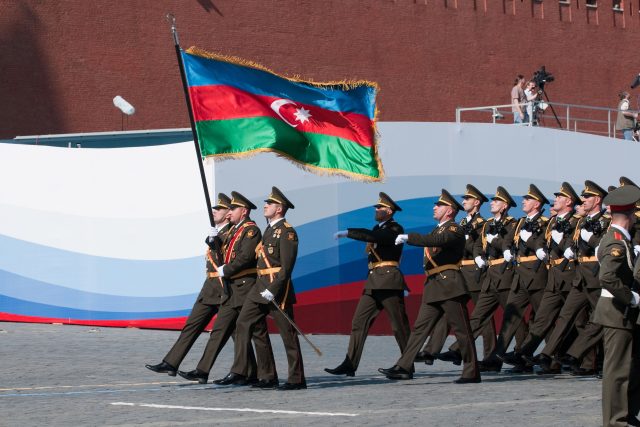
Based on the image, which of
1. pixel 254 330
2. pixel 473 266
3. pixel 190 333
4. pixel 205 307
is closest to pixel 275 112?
pixel 205 307

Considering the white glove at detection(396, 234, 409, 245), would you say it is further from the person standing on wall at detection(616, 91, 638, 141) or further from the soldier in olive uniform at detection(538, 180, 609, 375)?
the person standing on wall at detection(616, 91, 638, 141)

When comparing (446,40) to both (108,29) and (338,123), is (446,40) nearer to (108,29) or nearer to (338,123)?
(108,29)

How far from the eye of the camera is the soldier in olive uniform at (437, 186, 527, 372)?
14.1 meters

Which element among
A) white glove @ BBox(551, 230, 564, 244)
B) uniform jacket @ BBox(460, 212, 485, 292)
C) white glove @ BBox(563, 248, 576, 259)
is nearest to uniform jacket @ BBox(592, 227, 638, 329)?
white glove @ BBox(563, 248, 576, 259)

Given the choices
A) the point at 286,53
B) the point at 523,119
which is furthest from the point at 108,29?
the point at 523,119

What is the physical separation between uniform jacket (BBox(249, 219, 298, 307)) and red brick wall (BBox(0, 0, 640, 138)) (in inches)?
665

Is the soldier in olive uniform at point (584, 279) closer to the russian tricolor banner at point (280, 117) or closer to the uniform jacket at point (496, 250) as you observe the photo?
the uniform jacket at point (496, 250)

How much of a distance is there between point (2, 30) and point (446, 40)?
12.9 m

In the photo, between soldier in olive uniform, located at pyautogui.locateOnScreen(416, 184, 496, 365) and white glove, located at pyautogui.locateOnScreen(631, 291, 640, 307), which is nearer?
white glove, located at pyautogui.locateOnScreen(631, 291, 640, 307)

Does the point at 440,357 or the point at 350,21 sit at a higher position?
the point at 350,21

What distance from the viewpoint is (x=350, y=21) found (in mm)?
33938

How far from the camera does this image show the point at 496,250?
1445cm

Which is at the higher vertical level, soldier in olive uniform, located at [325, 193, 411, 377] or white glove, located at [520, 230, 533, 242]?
white glove, located at [520, 230, 533, 242]

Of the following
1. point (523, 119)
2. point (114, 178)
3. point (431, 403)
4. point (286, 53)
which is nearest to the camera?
point (431, 403)
